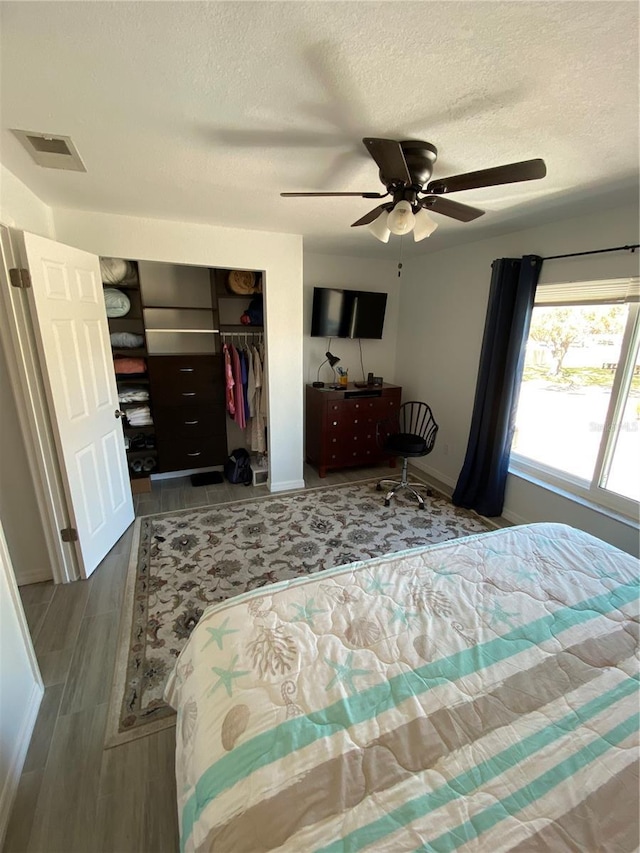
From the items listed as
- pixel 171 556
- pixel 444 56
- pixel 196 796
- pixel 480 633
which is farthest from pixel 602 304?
pixel 171 556

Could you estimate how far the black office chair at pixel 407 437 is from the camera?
3.29m

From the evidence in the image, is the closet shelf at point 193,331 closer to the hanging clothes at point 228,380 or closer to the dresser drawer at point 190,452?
the hanging clothes at point 228,380

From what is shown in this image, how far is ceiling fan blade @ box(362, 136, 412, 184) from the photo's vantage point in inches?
47.7

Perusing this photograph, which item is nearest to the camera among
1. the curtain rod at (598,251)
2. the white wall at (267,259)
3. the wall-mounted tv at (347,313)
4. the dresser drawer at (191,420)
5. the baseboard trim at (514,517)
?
the curtain rod at (598,251)

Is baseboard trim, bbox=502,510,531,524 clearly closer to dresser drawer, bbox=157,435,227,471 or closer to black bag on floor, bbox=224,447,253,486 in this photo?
black bag on floor, bbox=224,447,253,486

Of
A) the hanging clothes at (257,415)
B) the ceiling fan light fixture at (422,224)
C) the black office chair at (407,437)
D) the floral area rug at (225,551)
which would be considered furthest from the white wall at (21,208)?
the black office chair at (407,437)

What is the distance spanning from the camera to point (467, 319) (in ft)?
11.2

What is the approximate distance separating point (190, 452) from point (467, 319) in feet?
10.0

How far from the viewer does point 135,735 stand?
4.66 ft

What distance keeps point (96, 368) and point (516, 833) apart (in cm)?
290

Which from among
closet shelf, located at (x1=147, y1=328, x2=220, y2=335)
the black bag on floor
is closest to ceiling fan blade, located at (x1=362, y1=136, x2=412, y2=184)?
closet shelf, located at (x1=147, y1=328, x2=220, y2=335)

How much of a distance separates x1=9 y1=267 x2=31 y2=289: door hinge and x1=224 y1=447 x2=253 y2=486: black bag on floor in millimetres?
2219

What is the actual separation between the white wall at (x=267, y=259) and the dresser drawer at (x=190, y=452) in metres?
0.70

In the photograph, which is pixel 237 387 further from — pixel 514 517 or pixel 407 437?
pixel 514 517
